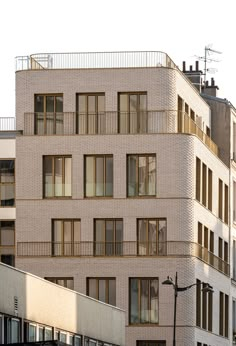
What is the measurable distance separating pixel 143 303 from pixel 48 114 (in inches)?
440

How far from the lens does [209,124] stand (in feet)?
353

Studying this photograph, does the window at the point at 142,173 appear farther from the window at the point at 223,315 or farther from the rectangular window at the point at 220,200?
the window at the point at 223,315

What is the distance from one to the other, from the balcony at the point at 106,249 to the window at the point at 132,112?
6.05 metres

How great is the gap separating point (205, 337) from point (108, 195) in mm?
10289

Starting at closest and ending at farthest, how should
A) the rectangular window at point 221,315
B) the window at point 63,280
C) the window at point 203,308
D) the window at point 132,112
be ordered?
the window at point 63,280, the window at point 132,112, the window at point 203,308, the rectangular window at point 221,315

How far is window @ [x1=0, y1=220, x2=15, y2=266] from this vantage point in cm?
9806

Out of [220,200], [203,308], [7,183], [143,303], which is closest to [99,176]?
[7,183]

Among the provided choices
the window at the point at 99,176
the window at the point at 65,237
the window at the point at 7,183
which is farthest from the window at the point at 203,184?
the window at the point at 7,183

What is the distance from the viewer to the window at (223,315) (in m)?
105

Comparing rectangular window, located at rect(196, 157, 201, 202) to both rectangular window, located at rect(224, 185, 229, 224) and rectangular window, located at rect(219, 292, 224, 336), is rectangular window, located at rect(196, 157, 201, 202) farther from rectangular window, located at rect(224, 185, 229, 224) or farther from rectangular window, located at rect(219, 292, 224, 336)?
rectangular window, located at rect(224, 185, 229, 224)

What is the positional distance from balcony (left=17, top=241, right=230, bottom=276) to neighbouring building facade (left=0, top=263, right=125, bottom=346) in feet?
49.7

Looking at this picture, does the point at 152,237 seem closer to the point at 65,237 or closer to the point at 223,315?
the point at 65,237

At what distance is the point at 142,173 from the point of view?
9338 centimetres

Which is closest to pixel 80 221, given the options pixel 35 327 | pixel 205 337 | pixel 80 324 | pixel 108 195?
pixel 108 195
